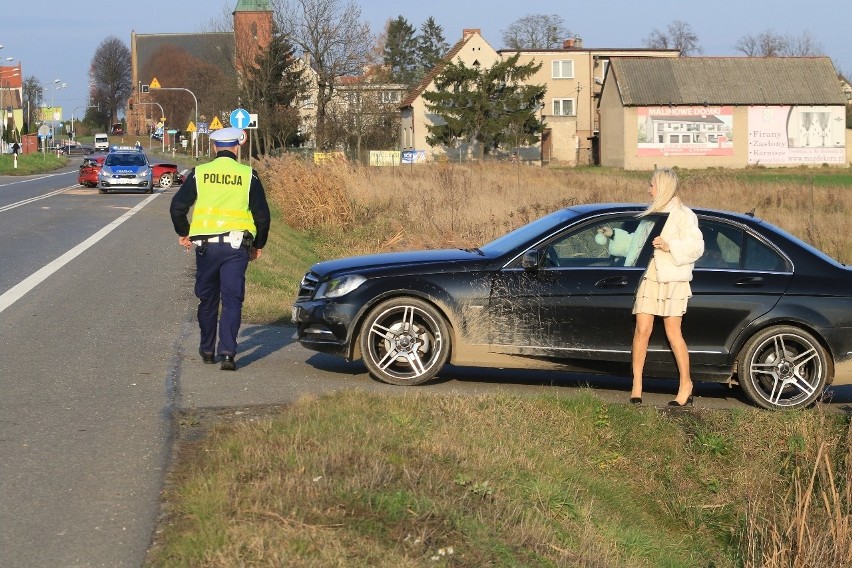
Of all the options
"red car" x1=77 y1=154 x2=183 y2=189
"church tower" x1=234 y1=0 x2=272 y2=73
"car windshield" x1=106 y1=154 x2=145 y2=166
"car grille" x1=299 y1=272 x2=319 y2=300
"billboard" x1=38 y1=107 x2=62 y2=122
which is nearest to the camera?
"car grille" x1=299 y1=272 x2=319 y2=300

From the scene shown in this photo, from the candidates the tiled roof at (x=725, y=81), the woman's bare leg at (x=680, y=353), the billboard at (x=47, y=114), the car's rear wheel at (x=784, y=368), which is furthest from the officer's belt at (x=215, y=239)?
the billboard at (x=47, y=114)

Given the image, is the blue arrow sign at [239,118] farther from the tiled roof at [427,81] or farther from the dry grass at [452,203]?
the tiled roof at [427,81]

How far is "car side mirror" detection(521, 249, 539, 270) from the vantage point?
9109 millimetres

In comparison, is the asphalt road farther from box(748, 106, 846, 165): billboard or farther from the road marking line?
box(748, 106, 846, 165): billboard

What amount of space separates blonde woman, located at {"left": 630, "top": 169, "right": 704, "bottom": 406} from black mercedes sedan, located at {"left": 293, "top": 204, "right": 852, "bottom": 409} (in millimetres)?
245

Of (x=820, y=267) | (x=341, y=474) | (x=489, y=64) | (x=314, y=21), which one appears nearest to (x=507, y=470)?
(x=341, y=474)

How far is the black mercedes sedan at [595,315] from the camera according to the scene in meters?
9.09

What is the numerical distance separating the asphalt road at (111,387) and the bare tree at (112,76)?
15538 cm

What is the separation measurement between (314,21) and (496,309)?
6384 cm

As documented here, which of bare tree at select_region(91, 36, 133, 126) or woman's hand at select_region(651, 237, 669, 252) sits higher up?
bare tree at select_region(91, 36, 133, 126)

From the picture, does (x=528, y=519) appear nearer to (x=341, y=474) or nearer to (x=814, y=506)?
(x=341, y=474)

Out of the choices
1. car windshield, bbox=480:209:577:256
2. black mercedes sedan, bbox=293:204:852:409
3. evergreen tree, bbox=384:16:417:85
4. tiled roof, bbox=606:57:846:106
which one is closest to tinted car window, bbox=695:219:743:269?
black mercedes sedan, bbox=293:204:852:409

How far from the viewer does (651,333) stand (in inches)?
357

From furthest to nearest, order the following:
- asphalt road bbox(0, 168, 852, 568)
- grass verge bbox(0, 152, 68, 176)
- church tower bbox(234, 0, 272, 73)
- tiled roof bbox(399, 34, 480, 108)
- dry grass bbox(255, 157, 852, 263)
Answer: tiled roof bbox(399, 34, 480, 108) → church tower bbox(234, 0, 272, 73) → grass verge bbox(0, 152, 68, 176) → dry grass bbox(255, 157, 852, 263) → asphalt road bbox(0, 168, 852, 568)
